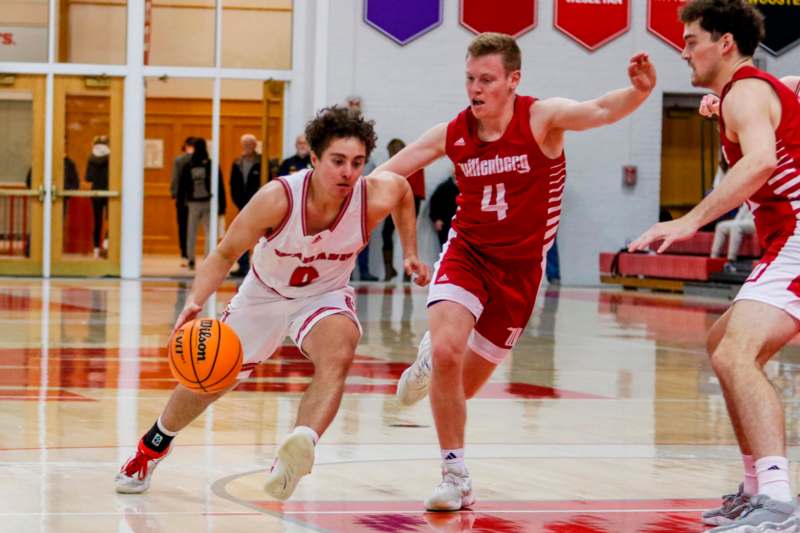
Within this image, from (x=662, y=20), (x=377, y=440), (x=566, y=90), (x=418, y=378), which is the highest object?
(x=662, y=20)

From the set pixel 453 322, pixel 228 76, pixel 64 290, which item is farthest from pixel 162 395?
pixel 228 76

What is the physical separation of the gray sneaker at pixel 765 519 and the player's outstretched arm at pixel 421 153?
1.95m

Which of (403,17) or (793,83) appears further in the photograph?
(403,17)

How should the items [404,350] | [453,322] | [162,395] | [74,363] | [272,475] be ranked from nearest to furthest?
1. [272,475]
2. [453,322]
3. [162,395]
4. [74,363]
5. [404,350]

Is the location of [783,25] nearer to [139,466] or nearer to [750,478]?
[750,478]

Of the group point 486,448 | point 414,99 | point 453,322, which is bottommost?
point 486,448

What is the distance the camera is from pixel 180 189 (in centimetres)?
2297

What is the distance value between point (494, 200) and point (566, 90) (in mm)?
16831

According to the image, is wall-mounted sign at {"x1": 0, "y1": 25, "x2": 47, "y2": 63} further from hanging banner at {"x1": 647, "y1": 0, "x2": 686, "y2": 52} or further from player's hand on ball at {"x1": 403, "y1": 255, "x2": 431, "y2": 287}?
player's hand on ball at {"x1": 403, "y1": 255, "x2": 431, "y2": 287}

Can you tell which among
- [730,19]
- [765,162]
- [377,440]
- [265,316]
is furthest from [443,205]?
[765,162]

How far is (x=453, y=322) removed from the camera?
219 inches

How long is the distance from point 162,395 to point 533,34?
14.9 meters

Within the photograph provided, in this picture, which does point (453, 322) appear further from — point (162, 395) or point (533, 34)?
point (533, 34)

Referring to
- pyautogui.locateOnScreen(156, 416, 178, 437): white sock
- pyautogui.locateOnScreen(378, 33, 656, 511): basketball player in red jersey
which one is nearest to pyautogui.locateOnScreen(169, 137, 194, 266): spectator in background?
pyautogui.locateOnScreen(378, 33, 656, 511): basketball player in red jersey
